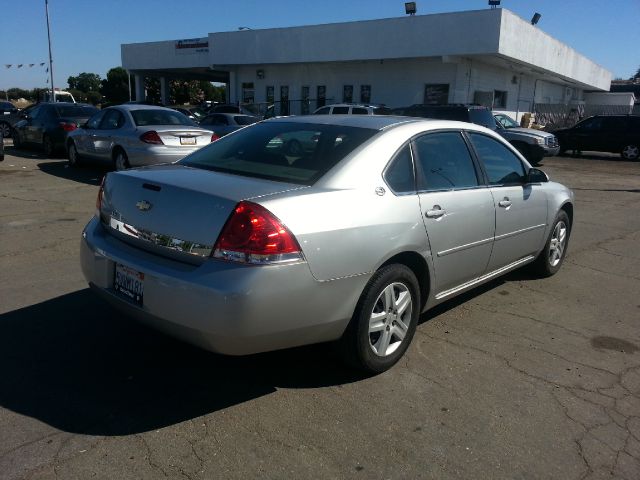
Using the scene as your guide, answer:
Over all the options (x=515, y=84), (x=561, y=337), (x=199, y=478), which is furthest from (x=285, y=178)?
(x=515, y=84)

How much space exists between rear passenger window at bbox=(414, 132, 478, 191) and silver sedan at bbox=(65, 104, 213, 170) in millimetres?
6727

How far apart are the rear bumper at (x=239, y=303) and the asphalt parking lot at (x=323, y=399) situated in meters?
0.44

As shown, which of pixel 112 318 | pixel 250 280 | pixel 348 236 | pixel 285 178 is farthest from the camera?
pixel 112 318

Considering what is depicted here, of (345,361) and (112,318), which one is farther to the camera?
(112,318)

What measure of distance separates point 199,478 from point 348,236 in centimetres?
144

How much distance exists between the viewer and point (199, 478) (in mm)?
2533

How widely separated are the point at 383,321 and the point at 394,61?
2782 centimetres

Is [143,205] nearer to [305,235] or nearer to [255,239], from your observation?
[255,239]

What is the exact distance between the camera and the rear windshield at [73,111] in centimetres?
1494

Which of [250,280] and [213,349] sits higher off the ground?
[250,280]

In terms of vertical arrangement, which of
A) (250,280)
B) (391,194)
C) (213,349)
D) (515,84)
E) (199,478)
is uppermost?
(515,84)

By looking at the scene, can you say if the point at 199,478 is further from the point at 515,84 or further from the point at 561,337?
the point at 515,84

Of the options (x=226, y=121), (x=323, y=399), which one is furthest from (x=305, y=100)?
(x=323, y=399)

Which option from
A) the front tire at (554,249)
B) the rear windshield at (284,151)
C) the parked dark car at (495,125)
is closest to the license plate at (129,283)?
the rear windshield at (284,151)
